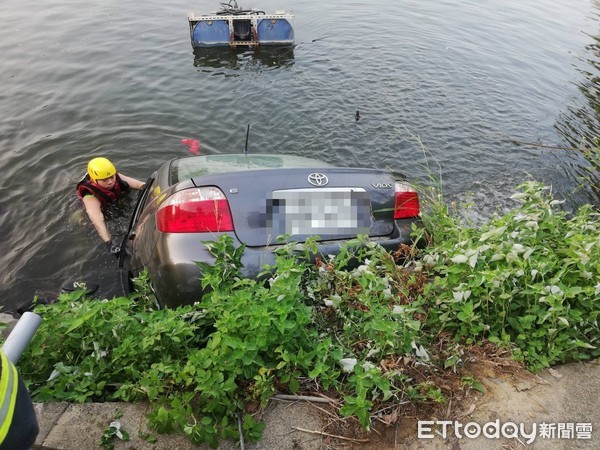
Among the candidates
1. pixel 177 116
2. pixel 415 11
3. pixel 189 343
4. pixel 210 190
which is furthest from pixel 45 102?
pixel 415 11

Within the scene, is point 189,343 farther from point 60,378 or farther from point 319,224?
point 319,224

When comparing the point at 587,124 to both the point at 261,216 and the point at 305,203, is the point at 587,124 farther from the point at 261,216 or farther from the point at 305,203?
the point at 261,216

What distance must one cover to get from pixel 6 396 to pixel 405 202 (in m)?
2.90

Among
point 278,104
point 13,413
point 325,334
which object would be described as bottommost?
point 278,104

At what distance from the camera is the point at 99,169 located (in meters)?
5.82

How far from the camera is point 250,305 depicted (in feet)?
7.59

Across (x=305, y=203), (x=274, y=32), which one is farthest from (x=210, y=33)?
(x=305, y=203)

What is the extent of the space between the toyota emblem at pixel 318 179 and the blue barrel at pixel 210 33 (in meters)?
10.6

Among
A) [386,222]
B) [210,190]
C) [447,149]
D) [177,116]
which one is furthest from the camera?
[177,116]

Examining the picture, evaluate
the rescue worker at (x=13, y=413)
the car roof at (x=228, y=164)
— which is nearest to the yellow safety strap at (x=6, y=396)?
the rescue worker at (x=13, y=413)

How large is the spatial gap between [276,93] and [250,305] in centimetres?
857
